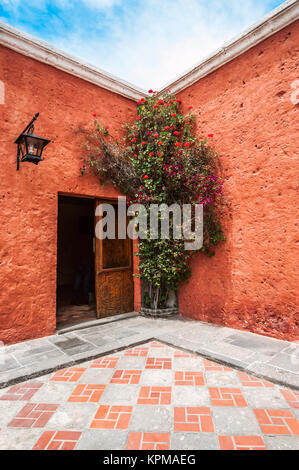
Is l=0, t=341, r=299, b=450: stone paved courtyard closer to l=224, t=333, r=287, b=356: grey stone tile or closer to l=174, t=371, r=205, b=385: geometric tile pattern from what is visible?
l=174, t=371, r=205, b=385: geometric tile pattern

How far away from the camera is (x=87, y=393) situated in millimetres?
2623

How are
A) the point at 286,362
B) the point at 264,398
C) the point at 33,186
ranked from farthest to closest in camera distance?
the point at 33,186, the point at 286,362, the point at 264,398

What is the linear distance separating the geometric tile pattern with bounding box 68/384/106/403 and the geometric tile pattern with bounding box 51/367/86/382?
202 mm

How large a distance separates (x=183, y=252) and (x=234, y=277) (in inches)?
38.4

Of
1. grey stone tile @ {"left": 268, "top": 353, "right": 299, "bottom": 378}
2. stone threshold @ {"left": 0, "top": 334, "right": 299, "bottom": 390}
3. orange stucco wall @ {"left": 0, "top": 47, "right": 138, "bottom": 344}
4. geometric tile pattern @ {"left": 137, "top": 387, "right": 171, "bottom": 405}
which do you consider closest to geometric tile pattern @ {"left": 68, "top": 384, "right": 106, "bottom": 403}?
geometric tile pattern @ {"left": 137, "top": 387, "right": 171, "bottom": 405}

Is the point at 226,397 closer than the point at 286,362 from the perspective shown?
Yes

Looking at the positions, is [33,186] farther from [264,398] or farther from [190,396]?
[264,398]

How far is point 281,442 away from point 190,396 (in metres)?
0.82

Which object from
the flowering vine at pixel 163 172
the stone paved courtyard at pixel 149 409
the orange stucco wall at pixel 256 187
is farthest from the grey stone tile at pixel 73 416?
the orange stucco wall at pixel 256 187

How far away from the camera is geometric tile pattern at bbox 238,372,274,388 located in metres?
2.70

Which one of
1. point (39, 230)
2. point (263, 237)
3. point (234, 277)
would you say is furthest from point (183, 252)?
point (39, 230)

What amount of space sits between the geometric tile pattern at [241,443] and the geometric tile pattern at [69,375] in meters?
1.62

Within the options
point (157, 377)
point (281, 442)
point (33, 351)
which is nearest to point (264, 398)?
point (281, 442)

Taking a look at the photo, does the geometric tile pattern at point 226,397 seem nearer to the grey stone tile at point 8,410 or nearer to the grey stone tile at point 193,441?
the grey stone tile at point 193,441
